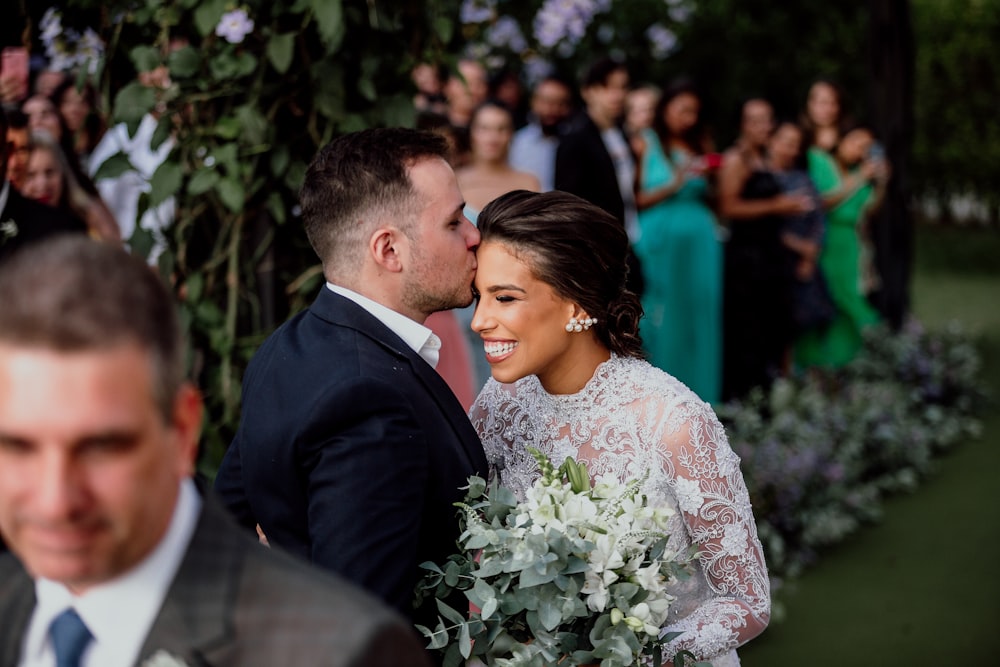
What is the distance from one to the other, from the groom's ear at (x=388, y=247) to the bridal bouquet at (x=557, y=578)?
52 centimetres

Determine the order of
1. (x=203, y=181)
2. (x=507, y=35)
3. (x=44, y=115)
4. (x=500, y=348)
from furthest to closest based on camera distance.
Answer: (x=507, y=35) → (x=44, y=115) → (x=203, y=181) → (x=500, y=348)

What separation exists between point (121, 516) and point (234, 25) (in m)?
2.40

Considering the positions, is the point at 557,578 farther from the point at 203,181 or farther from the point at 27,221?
the point at 27,221

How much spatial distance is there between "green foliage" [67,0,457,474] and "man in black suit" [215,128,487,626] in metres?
0.95

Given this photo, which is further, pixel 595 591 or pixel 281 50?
pixel 281 50

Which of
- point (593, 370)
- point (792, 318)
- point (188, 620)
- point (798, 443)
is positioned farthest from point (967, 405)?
point (188, 620)

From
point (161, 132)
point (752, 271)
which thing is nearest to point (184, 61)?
point (161, 132)

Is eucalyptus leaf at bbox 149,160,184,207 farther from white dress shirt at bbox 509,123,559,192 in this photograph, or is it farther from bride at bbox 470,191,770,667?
white dress shirt at bbox 509,123,559,192

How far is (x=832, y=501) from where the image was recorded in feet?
22.1

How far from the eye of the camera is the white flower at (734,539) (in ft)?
8.50

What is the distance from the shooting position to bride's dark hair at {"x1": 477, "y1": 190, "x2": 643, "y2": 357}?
2.68 m

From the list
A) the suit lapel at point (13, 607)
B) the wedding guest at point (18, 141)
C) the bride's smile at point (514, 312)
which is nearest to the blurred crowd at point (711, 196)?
the wedding guest at point (18, 141)

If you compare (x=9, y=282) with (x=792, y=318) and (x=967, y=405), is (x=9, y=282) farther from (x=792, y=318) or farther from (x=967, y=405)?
(x=967, y=405)

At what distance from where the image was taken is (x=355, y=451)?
7.23 feet
